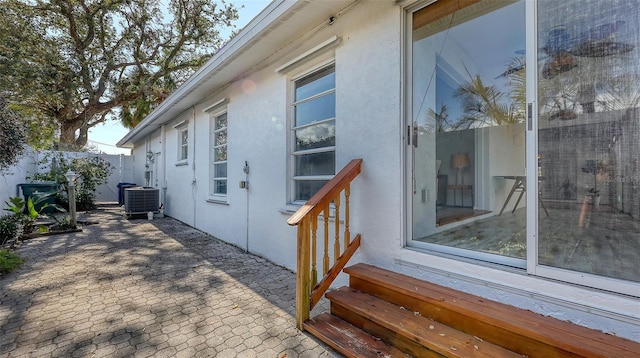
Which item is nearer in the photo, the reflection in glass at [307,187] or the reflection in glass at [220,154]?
the reflection in glass at [307,187]

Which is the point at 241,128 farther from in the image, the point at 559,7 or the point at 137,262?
the point at 559,7

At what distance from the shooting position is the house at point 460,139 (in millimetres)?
1542

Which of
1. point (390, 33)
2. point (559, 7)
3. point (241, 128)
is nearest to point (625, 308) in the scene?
point (559, 7)

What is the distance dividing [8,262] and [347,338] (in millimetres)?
4343

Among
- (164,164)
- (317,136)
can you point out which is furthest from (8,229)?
(317,136)

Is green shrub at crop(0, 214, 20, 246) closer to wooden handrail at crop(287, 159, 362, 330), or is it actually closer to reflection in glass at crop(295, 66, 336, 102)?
reflection in glass at crop(295, 66, 336, 102)

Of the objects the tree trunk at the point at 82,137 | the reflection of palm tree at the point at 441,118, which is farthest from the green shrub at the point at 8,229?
the tree trunk at the point at 82,137

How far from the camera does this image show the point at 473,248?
213 centimetres

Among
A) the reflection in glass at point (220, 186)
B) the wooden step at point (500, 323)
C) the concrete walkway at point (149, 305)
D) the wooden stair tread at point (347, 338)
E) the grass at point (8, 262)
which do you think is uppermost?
the reflection in glass at point (220, 186)

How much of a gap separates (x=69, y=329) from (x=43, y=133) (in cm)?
1740

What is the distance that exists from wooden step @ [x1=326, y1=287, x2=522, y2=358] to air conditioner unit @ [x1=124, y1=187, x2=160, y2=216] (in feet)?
23.4

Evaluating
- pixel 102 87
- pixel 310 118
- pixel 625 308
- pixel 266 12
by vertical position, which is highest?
pixel 102 87

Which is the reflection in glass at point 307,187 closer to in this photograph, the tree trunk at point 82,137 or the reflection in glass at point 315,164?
the reflection in glass at point 315,164

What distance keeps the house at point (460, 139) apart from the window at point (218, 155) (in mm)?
816
